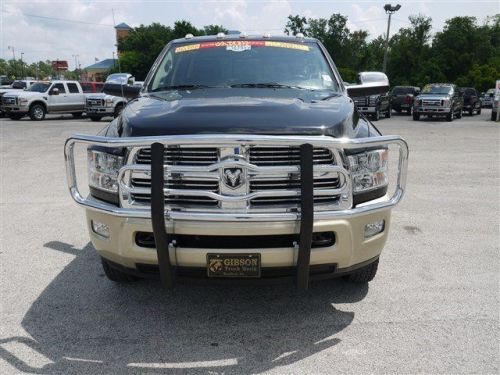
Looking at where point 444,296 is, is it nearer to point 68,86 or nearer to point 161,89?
point 161,89

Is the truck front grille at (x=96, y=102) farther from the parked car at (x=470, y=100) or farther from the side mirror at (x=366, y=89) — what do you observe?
the parked car at (x=470, y=100)

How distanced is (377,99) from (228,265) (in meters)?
21.8

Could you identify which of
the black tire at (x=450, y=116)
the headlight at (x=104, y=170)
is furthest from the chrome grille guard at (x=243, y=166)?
the black tire at (x=450, y=116)

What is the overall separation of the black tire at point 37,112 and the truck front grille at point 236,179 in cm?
2313

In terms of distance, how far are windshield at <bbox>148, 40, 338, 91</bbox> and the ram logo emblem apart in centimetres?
148

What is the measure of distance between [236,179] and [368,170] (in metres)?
0.87

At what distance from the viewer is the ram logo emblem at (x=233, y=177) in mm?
2852

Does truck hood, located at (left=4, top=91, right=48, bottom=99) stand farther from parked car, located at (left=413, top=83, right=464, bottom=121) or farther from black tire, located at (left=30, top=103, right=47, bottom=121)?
parked car, located at (left=413, top=83, right=464, bottom=121)

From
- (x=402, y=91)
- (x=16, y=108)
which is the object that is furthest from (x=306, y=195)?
(x=402, y=91)

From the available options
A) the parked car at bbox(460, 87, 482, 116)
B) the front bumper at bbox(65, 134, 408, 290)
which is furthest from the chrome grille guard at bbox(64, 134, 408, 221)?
the parked car at bbox(460, 87, 482, 116)

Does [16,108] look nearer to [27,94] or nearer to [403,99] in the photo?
[27,94]

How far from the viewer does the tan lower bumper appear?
2836 millimetres

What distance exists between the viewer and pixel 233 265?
2.91 m

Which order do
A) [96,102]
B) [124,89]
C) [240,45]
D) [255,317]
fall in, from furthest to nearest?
[96,102] < [124,89] < [240,45] < [255,317]
